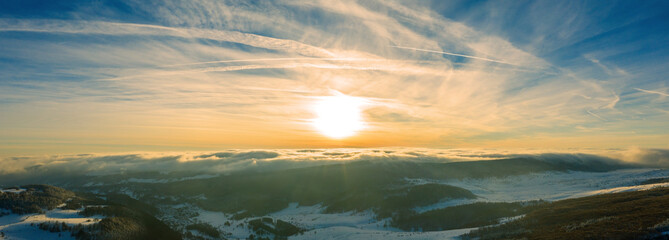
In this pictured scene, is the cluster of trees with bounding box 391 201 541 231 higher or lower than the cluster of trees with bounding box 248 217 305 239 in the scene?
higher

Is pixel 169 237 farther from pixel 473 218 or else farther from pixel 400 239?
pixel 473 218

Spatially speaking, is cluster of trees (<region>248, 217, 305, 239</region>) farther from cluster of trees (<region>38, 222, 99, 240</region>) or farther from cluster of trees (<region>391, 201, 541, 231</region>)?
cluster of trees (<region>38, 222, 99, 240</region>)

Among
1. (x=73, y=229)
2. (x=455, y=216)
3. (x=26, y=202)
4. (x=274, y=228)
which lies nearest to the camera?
(x=73, y=229)

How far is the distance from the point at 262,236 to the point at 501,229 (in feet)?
410

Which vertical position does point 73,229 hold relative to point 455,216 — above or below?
above

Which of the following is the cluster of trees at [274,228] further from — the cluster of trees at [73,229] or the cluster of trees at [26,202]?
the cluster of trees at [73,229]

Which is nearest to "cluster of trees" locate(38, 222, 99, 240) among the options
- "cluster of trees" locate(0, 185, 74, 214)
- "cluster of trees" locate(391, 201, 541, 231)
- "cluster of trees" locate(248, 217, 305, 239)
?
"cluster of trees" locate(0, 185, 74, 214)

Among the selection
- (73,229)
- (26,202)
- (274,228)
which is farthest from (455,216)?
(26,202)

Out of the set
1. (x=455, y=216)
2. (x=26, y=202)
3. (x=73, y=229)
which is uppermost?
(x=26, y=202)

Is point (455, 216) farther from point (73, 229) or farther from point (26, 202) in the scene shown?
point (26, 202)

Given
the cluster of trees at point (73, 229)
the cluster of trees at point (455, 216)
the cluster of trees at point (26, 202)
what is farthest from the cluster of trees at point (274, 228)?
the cluster of trees at point (73, 229)

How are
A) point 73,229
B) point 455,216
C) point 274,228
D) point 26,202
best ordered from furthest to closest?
point 274,228
point 455,216
point 26,202
point 73,229

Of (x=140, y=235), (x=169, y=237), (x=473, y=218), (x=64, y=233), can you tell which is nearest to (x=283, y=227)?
(x=169, y=237)

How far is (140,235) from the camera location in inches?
3568
